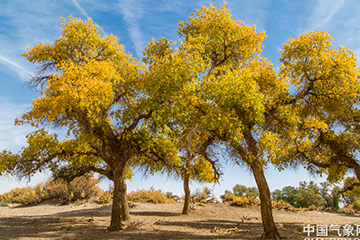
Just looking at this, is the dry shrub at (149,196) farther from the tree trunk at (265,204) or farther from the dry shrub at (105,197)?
the tree trunk at (265,204)

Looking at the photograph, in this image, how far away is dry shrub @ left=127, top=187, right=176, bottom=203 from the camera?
62.1ft

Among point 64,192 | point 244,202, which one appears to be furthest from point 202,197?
point 64,192

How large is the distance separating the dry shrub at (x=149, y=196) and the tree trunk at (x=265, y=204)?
12345 millimetres

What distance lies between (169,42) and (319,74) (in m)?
6.73

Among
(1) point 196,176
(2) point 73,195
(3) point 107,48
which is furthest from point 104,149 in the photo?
(2) point 73,195

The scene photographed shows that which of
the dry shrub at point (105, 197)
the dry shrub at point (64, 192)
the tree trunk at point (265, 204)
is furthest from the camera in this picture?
the dry shrub at point (64, 192)

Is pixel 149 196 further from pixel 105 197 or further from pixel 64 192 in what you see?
pixel 64 192

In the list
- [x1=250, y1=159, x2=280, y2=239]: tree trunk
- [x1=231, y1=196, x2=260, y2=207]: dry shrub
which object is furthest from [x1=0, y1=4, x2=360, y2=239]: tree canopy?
[x1=231, y1=196, x2=260, y2=207]: dry shrub

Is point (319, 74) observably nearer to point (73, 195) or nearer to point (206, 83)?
point (206, 83)

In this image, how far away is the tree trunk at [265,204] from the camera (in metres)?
7.45

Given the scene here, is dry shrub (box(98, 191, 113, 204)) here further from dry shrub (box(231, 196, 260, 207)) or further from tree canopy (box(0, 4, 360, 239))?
dry shrub (box(231, 196, 260, 207))

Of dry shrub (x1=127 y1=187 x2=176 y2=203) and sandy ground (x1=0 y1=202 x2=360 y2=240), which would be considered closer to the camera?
sandy ground (x1=0 y1=202 x2=360 y2=240)

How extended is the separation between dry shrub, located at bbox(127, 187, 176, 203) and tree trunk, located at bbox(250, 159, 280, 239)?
486 inches

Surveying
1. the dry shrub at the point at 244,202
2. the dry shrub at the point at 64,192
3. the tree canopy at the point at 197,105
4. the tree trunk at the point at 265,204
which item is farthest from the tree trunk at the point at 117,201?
the dry shrub at the point at 64,192
